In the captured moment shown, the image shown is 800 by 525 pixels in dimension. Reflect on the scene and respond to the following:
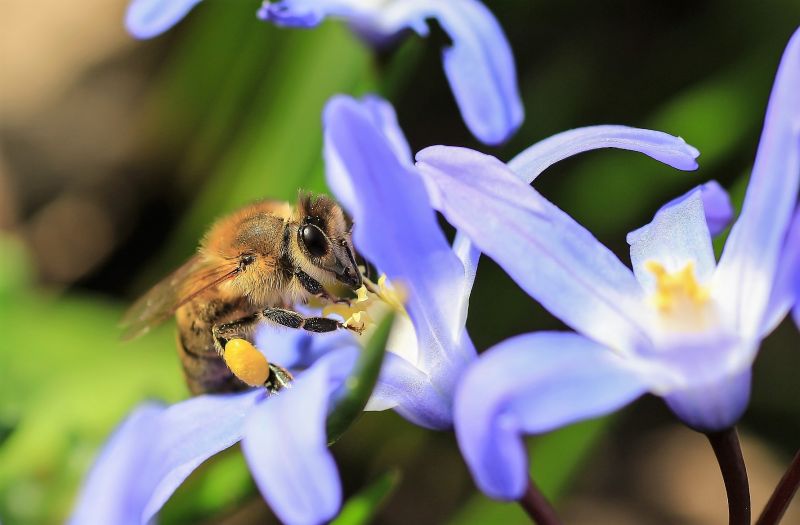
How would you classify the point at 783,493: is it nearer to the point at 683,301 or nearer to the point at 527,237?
the point at 683,301

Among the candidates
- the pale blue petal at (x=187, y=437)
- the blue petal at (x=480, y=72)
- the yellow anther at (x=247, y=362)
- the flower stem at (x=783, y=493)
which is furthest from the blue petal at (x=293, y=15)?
the flower stem at (x=783, y=493)

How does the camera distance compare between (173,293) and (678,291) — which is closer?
(678,291)

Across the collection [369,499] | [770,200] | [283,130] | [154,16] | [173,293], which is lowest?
[369,499]

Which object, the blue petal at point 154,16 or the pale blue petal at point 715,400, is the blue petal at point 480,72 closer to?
the blue petal at point 154,16

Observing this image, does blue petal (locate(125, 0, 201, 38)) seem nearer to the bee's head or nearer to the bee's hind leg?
the bee's head

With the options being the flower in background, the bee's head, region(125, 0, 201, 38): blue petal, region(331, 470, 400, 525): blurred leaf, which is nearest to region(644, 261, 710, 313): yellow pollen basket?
the flower in background

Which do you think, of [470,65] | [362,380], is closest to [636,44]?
[470,65]

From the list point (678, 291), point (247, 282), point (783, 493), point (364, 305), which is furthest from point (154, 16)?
point (783, 493)
